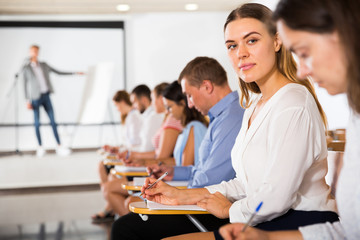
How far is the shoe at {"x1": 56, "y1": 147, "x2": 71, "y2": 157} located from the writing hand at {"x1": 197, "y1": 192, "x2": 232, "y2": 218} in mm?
6341

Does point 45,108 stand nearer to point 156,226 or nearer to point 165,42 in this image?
point 165,42

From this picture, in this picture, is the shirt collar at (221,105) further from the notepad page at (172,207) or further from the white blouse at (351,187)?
the white blouse at (351,187)

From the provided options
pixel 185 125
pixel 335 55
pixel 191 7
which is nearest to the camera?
pixel 335 55

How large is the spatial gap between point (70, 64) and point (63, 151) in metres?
1.57

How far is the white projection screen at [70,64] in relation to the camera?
308 inches

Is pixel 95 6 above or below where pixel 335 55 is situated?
above

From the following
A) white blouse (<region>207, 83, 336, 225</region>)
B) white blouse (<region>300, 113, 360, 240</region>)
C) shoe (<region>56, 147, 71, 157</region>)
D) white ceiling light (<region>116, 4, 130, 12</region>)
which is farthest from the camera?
shoe (<region>56, 147, 71, 157</region>)

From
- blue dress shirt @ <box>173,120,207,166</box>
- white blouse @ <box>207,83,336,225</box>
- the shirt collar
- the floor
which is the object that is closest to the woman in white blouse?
white blouse @ <box>207,83,336,225</box>

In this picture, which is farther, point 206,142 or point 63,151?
point 63,151

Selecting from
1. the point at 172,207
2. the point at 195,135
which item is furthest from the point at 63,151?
the point at 172,207

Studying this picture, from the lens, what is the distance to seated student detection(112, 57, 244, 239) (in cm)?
209

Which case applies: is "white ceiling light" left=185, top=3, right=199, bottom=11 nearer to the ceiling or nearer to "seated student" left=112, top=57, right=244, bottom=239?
the ceiling

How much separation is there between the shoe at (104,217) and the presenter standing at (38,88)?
3.35 meters

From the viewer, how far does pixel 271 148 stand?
1.33 m
